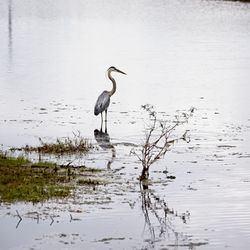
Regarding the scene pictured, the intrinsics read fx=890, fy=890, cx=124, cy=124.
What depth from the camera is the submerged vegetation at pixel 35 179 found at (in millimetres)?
13133

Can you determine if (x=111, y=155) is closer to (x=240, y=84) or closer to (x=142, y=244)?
(x=142, y=244)

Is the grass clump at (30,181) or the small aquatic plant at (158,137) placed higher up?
the small aquatic plant at (158,137)

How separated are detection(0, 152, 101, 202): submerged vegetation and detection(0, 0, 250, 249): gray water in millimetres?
444

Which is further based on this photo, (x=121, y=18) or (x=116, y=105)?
(x=121, y=18)

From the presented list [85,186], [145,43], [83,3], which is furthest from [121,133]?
[83,3]

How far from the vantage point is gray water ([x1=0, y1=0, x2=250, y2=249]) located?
11.8 metres

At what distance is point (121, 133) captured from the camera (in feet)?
65.8

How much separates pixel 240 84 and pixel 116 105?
20.5ft

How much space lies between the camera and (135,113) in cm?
2292

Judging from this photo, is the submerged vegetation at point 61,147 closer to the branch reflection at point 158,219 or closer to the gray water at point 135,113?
the gray water at point 135,113

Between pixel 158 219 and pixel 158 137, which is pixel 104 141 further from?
pixel 158 219

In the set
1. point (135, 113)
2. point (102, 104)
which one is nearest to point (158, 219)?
point (102, 104)

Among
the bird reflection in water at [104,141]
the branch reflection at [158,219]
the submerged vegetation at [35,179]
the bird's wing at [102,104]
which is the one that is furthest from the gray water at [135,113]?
the submerged vegetation at [35,179]

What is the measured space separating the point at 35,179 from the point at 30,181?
0.60 feet
